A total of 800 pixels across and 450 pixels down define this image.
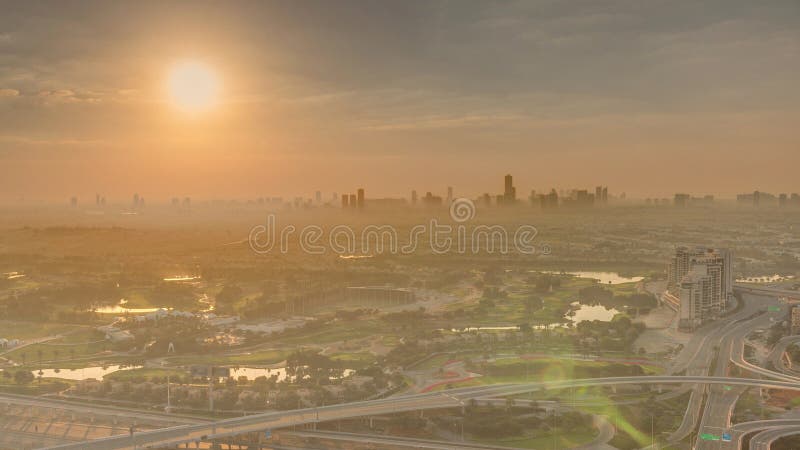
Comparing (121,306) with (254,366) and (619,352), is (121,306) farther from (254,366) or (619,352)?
(619,352)

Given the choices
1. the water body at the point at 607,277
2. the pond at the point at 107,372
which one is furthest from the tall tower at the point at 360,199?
the pond at the point at 107,372

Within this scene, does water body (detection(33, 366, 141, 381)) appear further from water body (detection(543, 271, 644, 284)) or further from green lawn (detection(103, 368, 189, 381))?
water body (detection(543, 271, 644, 284))

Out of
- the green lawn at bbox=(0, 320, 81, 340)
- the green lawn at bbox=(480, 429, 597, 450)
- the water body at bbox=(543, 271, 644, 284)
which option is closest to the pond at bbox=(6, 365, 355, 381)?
the green lawn at bbox=(0, 320, 81, 340)

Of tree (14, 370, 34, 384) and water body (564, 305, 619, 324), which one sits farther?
water body (564, 305, 619, 324)

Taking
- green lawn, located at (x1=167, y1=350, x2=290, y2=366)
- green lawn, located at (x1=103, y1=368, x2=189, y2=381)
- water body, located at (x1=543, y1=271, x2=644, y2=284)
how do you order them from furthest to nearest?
water body, located at (x1=543, y1=271, x2=644, y2=284) < green lawn, located at (x1=167, y1=350, x2=290, y2=366) < green lawn, located at (x1=103, y1=368, x2=189, y2=381)

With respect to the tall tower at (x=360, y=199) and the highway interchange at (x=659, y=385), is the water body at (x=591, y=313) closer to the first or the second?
the highway interchange at (x=659, y=385)

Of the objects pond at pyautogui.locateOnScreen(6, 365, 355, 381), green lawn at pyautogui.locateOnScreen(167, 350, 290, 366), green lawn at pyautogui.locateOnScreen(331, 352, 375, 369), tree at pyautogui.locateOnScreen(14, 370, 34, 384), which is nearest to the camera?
tree at pyautogui.locateOnScreen(14, 370, 34, 384)

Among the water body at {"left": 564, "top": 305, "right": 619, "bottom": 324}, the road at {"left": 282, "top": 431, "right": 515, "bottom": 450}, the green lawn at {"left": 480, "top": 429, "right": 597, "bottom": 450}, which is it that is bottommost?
the green lawn at {"left": 480, "top": 429, "right": 597, "bottom": 450}

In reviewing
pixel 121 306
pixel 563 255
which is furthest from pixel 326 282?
pixel 563 255

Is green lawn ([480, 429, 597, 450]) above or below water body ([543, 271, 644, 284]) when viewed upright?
below
